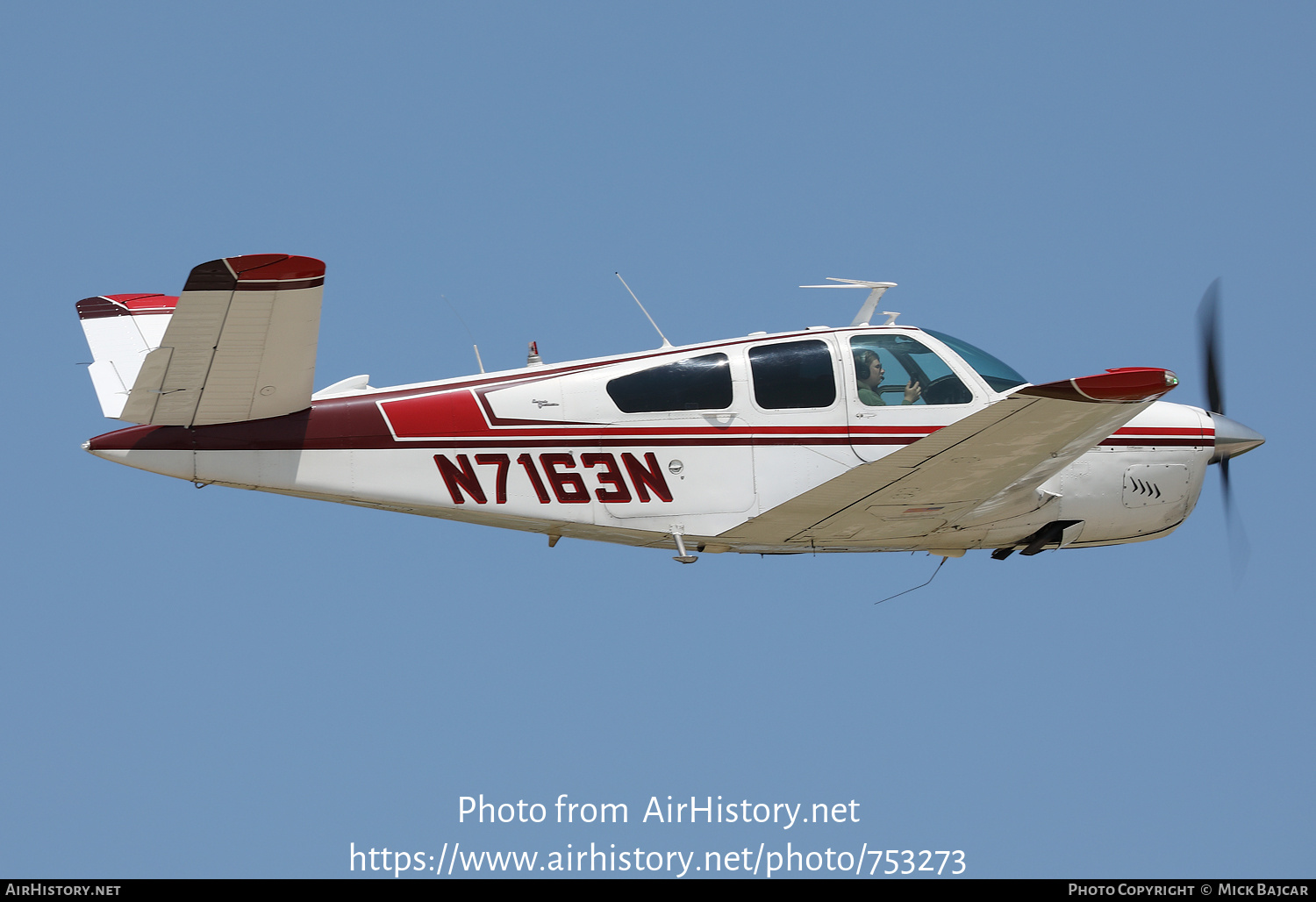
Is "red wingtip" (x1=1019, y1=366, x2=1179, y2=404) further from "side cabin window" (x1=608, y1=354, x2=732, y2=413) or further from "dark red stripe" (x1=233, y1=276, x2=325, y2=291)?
"dark red stripe" (x1=233, y1=276, x2=325, y2=291)

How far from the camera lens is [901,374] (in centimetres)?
1039

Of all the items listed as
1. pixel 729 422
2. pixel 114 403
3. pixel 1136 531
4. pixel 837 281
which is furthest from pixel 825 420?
pixel 114 403

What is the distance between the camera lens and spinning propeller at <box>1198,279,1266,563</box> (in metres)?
11.4

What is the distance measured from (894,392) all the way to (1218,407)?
4.00 metres

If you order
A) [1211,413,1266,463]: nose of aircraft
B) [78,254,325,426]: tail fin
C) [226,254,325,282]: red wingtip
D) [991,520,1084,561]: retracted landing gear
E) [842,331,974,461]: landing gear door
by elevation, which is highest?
[226,254,325,282]: red wingtip

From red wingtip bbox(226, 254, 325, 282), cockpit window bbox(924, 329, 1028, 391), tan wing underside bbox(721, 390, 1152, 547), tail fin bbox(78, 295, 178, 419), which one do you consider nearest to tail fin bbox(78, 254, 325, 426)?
red wingtip bbox(226, 254, 325, 282)

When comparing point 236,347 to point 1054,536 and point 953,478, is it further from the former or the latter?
point 1054,536

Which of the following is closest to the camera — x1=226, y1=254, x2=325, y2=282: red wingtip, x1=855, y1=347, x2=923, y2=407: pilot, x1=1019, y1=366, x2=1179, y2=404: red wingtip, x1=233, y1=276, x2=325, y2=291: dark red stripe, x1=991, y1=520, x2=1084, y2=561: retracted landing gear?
x1=1019, y1=366, x2=1179, y2=404: red wingtip

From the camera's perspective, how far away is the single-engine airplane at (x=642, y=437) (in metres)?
9.45

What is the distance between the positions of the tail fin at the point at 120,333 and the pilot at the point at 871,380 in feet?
19.2

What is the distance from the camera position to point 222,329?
9000mm

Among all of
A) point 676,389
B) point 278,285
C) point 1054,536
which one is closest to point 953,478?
point 1054,536

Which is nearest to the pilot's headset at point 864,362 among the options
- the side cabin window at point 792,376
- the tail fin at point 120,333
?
the side cabin window at point 792,376

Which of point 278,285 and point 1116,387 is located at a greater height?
point 278,285
